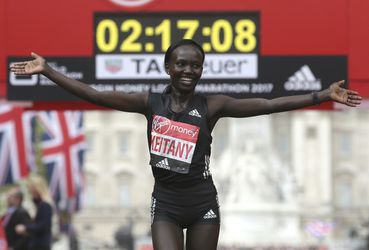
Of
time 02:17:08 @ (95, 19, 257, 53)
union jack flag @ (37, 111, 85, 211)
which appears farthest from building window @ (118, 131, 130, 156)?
time 02:17:08 @ (95, 19, 257, 53)

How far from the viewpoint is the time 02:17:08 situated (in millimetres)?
12531

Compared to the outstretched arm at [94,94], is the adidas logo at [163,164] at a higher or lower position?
lower

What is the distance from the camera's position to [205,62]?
12.5 metres

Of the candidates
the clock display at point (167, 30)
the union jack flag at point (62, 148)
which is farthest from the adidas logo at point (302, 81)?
the union jack flag at point (62, 148)

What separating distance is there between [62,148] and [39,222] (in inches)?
383

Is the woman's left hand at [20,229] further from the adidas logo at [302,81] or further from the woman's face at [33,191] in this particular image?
the adidas logo at [302,81]

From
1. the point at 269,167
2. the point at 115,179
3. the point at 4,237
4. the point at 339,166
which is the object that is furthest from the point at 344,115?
the point at 4,237

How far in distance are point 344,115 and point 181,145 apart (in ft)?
331

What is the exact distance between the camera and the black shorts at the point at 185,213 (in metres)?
8.07

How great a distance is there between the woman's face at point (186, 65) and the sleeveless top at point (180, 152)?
166 mm

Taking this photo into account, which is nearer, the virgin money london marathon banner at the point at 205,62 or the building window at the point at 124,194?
the virgin money london marathon banner at the point at 205,62

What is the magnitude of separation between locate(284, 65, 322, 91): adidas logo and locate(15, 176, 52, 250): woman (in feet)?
10.9

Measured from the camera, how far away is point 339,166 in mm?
107875

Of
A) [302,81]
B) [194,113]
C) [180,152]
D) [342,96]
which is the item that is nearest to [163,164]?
[180,152]
